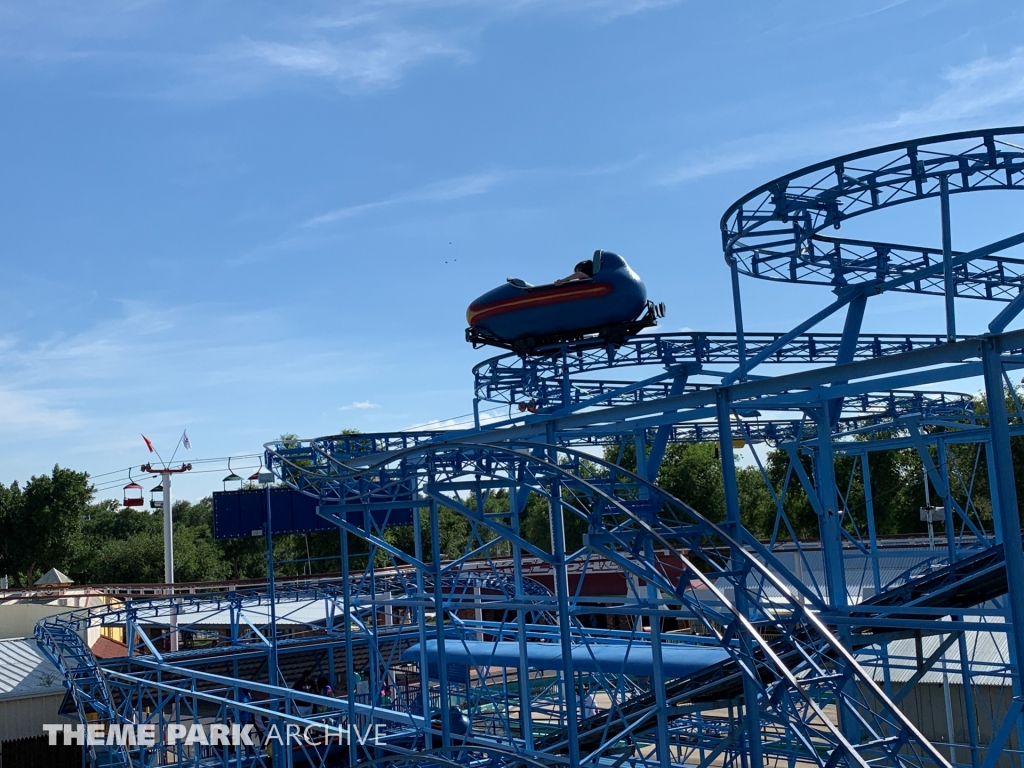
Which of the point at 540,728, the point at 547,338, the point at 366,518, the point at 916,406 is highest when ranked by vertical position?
the point at 547,338

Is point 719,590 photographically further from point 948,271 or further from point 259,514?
point 259,514

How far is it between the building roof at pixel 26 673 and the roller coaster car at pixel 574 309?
1268 cm

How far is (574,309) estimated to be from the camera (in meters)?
19.6

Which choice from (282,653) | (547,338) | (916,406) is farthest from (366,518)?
(916,406)

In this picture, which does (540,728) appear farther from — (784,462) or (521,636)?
(784,462)

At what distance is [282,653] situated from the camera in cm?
2336

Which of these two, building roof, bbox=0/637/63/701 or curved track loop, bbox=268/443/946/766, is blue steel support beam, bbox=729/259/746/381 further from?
building roof, bbox=0/637/63/701

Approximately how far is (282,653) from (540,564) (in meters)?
16.7

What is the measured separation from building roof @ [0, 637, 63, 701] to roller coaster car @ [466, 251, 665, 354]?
1268cm

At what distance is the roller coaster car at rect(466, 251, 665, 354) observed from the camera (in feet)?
63.8

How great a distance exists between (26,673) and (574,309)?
15244 millimetres

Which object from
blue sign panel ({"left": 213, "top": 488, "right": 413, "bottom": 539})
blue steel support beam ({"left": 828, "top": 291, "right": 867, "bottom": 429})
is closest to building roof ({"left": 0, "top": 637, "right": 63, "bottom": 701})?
blue sign panel ({"left": 213, "top": 488, "right": 413, "bottom": 539})

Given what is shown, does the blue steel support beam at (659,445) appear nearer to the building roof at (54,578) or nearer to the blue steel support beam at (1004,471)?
the blue steel support beam at (1004,471)

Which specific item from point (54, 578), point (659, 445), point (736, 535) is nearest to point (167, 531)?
point (54, 578)
